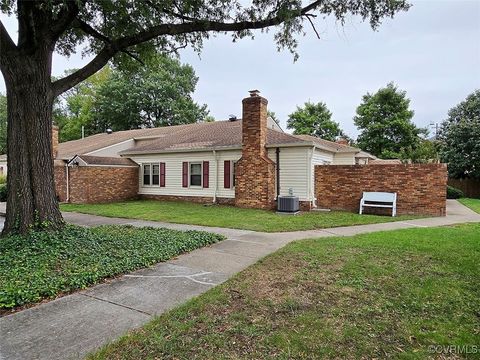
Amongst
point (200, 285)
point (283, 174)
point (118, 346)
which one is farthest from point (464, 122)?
point (118, 346)

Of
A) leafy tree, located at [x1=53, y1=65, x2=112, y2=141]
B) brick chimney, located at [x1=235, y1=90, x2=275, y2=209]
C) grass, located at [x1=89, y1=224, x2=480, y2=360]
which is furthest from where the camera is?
leafy tree, located at [x1=53, y1=65, x2=112, y2=141]

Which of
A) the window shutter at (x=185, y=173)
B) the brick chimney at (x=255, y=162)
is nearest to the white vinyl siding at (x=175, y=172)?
the window shutter at (x=185, y=173)

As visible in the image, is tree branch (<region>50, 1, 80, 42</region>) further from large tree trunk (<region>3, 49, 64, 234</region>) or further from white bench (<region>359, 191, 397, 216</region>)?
white bench (<region>359, 191, 397, 216</region>)

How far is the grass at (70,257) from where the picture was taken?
4.01 meters

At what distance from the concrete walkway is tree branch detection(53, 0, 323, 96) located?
16.0 ft

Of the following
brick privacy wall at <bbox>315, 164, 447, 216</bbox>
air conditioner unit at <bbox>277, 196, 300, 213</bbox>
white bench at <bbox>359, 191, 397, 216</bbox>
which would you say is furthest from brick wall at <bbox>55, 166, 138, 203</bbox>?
white bench at <bbox>359, 191, 397, 216</bbox>

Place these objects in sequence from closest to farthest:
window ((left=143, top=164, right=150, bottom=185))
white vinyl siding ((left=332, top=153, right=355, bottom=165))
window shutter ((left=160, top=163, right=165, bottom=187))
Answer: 1. window shutter ((left=160, top=163, right=165, bottom=187))
2. white vinyl siding ((left=332, top=153, right=355, bottom=165))
3. window ((left=143, top=164, right=150, bottom=185))

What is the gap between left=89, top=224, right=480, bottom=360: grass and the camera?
2.72 m

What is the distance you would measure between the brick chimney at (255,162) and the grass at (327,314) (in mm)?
7692

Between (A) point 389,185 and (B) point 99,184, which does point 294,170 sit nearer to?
(A) point 389,185

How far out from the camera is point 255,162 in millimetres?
13328

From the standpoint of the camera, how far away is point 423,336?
9.51 ft

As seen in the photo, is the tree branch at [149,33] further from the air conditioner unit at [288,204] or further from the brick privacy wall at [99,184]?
the brick privacy wall at [99,184]

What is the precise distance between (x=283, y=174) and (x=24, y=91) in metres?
9.61
